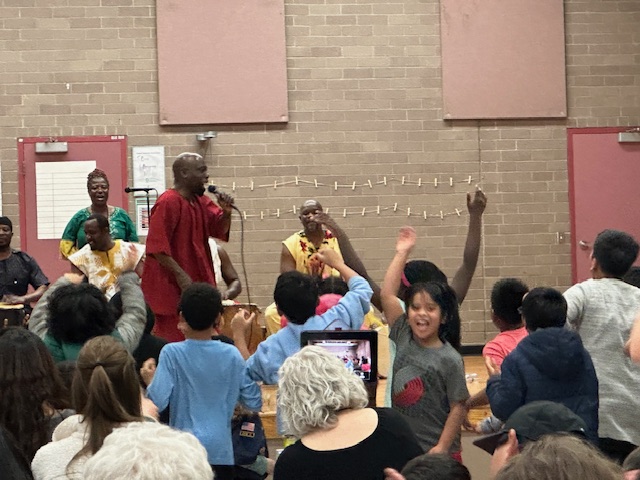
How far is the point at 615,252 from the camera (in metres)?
4.60

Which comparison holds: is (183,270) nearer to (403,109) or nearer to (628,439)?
(628,439)

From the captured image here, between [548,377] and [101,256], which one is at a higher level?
[101,256]

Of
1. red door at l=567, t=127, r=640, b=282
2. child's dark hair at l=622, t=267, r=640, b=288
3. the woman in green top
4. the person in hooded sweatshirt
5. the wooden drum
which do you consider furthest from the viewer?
red door at l=567, t=127, r=640, b=282

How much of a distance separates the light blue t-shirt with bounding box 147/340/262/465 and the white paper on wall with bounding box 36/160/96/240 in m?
6.44

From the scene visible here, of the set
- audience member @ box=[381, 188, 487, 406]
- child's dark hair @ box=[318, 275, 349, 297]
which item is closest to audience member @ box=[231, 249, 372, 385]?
audience member @ box=[381, 188, 487, 406]

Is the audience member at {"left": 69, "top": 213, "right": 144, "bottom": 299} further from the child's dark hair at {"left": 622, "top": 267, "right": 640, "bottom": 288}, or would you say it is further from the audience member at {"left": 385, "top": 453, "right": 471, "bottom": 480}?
the audience member at {"left": 385, "top": 453, "right": 471, "bottom": 480}

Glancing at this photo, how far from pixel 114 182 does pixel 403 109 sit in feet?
9.61

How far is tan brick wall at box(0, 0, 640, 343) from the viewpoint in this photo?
34.7 ft

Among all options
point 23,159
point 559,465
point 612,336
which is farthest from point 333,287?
point 23,159

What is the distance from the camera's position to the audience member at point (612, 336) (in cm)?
452

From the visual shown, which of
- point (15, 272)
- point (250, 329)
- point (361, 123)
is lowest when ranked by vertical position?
point (250, 329)

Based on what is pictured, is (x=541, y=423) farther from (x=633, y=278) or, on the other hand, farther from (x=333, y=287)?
(x=333, y=287)

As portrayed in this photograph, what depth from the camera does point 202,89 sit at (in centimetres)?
1066

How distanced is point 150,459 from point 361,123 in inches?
355
